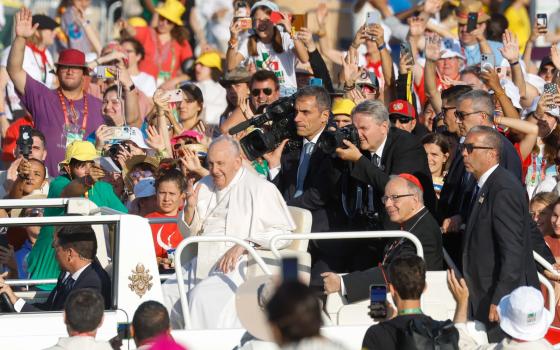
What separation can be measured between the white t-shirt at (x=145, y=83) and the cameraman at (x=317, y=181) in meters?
5.22

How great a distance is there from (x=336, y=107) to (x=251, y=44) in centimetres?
204

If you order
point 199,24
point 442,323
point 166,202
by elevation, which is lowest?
point 442,323

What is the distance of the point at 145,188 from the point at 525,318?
447cm

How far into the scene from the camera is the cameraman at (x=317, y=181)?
957 cm

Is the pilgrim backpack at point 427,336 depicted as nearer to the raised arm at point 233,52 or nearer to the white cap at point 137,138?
the white cap at point 137,138

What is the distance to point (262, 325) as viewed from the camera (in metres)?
7.04

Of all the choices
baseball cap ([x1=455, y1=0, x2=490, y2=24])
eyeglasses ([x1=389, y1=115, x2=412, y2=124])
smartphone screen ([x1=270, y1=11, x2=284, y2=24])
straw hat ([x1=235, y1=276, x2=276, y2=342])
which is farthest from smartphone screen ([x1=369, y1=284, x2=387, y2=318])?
baseball cap ([x1=455, y1=0, x2=490, y2=24])

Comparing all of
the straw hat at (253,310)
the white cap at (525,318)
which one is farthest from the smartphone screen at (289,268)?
the white cap at (525,318)

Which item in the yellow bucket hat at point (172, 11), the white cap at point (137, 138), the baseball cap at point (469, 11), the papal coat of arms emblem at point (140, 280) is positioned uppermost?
the yellow bucket hat at point (172, 11)

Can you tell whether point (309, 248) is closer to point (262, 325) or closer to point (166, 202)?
point (166, 202)

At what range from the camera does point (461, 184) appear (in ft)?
31.1

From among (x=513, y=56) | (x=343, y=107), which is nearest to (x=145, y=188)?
(x=343, y=107)

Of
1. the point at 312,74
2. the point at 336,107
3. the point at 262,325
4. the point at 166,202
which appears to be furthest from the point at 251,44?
the point at 262,325

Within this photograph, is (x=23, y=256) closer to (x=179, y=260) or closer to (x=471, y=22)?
(x=179, y=260)
